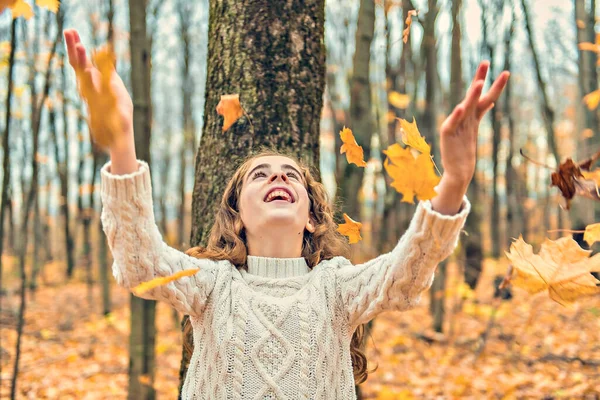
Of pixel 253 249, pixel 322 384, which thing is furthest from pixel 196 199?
pixel 322 384

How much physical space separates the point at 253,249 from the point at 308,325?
0.33 m

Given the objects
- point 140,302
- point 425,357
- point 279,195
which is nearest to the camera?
point 279,195

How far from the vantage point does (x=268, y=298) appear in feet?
5.20

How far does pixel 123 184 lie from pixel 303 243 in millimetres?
744

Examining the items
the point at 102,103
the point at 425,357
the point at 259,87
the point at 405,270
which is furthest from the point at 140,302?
the point at 425,357

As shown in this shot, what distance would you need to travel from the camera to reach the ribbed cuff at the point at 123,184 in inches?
50.2

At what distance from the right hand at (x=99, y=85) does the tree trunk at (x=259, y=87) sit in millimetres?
751

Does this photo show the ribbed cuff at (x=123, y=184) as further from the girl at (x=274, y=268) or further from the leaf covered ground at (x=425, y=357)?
the leaf covered ground at (x=425, y=357)

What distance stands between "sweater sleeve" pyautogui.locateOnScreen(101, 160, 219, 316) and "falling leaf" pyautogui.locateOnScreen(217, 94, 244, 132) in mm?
564

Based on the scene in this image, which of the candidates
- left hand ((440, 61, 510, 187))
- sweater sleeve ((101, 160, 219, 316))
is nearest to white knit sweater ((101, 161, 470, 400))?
sweater sleeve ((101, 160, 219, 316))

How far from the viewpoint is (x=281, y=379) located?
1.48 m

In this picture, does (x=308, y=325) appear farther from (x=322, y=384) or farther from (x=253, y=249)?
(x=253, y=249)

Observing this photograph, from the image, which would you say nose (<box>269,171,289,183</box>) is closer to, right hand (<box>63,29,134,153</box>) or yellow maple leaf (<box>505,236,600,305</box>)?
right hand (<box>63,29,134,153</box>)

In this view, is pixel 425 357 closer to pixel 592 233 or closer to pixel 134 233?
pixel 592 233
